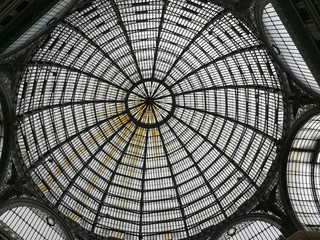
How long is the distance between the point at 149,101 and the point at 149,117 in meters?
2.07

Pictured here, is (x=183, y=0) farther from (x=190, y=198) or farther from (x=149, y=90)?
(x=190, y=198)

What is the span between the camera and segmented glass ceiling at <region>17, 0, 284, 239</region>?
3900 centimetres

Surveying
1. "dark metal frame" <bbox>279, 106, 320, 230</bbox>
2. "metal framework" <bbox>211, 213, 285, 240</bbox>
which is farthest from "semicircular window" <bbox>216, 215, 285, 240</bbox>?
→ "dark metal frame" <bbox>279, 106, 320, 230</bbox>

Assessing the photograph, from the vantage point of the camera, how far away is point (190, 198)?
46.8 m

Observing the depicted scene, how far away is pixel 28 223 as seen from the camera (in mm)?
38438

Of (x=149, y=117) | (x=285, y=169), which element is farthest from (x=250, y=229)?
(x=149, y=117)

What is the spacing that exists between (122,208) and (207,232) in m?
10.0

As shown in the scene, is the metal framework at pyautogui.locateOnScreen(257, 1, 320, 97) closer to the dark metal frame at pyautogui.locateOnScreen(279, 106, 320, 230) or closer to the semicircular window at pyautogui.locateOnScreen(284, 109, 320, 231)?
the dark metal frame at pyautogui.locateOnScreen(279, 106, 320, 230)

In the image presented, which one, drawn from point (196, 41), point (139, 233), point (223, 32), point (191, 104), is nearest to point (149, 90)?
point (191, 104)

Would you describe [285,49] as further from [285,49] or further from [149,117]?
[149,117]

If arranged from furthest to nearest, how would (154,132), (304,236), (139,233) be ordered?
(154,132) → (139,233) → (304,236)

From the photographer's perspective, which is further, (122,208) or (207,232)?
(122,208)

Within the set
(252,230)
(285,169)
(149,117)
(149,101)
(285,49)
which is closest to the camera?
(285,49)

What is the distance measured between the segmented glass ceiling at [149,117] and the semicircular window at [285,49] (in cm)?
448
